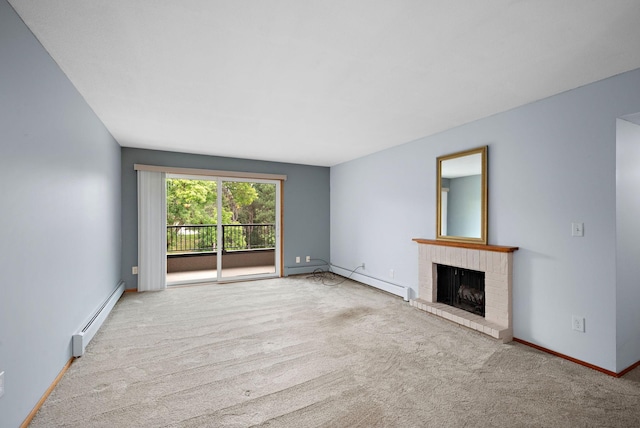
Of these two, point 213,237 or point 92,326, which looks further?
point 213,237

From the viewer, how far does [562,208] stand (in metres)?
2.67

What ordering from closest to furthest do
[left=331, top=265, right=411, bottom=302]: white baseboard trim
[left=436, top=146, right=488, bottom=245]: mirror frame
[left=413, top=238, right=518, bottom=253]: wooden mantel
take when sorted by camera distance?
[left=413, top=238, right=518, bottom=253]: wooden mantel → [left=436, top=146, right=488, bottom=245]: mirror frame → [left=331, top=265, right=411, bottom=302]: white baseboard trim

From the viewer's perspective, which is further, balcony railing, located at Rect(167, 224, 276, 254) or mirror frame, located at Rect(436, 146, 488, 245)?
balcony railing, located at Rect(167, 224, 276, 254)

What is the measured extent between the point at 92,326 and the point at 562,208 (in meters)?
4.56

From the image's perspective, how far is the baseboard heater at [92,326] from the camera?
254 cm

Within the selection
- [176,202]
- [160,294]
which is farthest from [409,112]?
[176,202]

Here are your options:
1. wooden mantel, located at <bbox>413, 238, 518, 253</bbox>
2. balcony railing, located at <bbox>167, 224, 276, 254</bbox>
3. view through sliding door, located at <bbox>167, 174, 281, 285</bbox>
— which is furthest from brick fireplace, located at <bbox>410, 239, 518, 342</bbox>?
balcony railing, located at <bbox>167, 224, 276, 254</bbox>

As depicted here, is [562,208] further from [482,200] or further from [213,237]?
[213,237]

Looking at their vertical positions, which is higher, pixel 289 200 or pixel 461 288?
pixel 289 200

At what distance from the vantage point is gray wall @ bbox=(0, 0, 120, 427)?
5.17 feet

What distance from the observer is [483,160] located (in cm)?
336

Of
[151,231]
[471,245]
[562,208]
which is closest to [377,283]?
[471,245]

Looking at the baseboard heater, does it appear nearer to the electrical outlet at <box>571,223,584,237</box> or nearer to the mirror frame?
the mirror frame

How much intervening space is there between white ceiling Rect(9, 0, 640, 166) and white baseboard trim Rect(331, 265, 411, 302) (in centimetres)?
245
